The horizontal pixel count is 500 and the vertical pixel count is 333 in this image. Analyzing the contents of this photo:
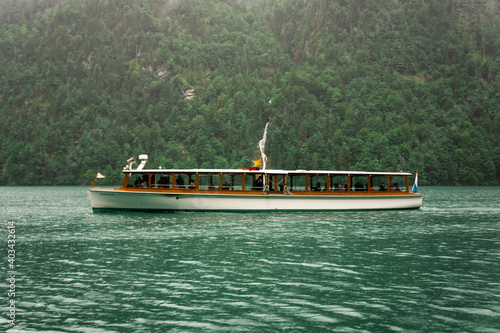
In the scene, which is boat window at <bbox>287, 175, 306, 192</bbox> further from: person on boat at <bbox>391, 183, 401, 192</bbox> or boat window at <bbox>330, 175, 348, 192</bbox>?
person on boat at <bbox>391, 183, 401, 192</bbox>

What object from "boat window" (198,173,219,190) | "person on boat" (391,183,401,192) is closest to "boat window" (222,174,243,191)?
"boat window" (198,173,219,190)

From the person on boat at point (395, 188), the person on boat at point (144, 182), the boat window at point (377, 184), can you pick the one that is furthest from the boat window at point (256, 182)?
the person on boat at point (395, 188)

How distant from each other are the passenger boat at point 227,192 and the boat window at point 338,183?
0.17 m

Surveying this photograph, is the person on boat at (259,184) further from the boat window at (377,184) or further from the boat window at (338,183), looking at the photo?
the boat window at (377,184)

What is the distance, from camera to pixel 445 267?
2434cm

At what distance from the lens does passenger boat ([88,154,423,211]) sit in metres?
51.8

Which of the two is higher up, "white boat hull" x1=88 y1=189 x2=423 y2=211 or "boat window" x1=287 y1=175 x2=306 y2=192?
"boat window" x1=287 y1=175 x2=306 y2=192

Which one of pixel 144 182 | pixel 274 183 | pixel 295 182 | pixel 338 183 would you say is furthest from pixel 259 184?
pixel 144 182

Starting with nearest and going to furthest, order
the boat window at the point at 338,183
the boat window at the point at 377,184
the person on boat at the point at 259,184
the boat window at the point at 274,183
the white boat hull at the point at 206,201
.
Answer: the white boat hull at the point at 206,201 < the person on boat at the point at 259,184 < the boat window at the point at 274,183 < the boat window at the point at 338,183 < the boat window at the point at 377,184

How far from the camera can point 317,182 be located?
56.1 m

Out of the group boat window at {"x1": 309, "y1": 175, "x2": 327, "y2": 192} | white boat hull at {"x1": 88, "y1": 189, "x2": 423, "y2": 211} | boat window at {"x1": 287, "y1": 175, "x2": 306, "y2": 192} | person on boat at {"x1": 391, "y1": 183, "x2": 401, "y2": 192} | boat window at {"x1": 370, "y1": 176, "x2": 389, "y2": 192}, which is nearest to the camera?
white boat hull at {"x1": 88, "y1": 189, "x2": 423, "y2": 211}

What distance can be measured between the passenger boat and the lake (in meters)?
11.7

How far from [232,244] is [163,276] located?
388 inches

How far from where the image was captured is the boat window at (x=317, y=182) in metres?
55.2
